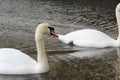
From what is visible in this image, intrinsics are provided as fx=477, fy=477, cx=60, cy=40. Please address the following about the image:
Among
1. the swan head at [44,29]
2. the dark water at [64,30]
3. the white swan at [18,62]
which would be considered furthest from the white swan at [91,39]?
the white swan at [18,62]

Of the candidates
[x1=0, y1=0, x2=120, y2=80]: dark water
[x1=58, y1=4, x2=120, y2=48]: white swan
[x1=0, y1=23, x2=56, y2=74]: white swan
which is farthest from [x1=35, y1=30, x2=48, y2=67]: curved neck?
[x1=58, y1=4, x2=120, y2=48]: white swan

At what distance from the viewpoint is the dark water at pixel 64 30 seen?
1116cm

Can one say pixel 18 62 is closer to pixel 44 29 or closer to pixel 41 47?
pixel 41 47

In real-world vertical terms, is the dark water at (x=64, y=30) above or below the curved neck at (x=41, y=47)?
below

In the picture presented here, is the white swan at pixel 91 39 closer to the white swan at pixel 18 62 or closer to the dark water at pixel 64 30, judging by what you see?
the dark water at pixel 64 30

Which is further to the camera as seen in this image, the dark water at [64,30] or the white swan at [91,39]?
the white swan at [91,39]

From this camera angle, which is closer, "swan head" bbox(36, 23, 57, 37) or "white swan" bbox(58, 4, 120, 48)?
"swan head" bbox(36, 23, 57, 37)

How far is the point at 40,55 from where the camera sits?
36.2 feet

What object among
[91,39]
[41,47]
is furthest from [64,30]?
[41,47]

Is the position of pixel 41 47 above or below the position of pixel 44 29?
below

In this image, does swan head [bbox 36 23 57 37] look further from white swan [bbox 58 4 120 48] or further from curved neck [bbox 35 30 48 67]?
white swan [bbox 58 4 120 48]

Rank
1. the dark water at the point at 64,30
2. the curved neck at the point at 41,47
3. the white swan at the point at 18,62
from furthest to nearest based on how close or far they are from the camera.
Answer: the dark water at the point at 64,30 → the curved neck at the point at 41,47 → the white swan at the point at 18,62

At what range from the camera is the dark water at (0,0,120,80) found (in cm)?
1116

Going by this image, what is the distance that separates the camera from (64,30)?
16.1 metres
